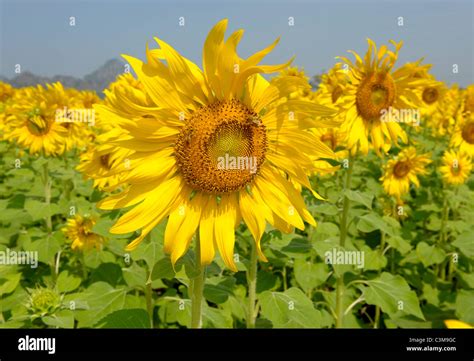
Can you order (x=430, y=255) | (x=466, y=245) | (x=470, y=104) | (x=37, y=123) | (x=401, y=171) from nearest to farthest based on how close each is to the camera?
(x=466, y=245)
(x=430, y=255)
(x=37, y=123)
(x=401, y=171)
(x=470, y=104)

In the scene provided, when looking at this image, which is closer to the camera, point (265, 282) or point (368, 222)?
point (265, 282)

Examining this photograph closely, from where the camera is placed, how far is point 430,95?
267 inches

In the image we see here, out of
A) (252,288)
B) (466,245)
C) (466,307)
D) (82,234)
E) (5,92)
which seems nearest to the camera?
(252,288)

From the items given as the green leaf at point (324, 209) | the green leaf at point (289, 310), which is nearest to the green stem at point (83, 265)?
the green leaf at point (289, 310)

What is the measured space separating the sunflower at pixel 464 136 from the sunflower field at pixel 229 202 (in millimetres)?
19

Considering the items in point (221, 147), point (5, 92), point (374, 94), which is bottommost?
point (221, 147)

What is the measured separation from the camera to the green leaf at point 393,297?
7.98ft

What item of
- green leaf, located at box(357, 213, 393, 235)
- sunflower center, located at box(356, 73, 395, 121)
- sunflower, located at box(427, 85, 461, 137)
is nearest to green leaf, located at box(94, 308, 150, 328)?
green leaf, located at box(357, 213, 393, 235)

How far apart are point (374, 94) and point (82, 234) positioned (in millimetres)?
2535

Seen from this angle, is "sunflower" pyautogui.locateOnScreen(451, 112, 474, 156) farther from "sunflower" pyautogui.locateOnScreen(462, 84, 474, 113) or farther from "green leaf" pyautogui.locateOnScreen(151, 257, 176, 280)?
"green leaf" pyautogui.locateOnScreen(151, 257, 176, 280)
